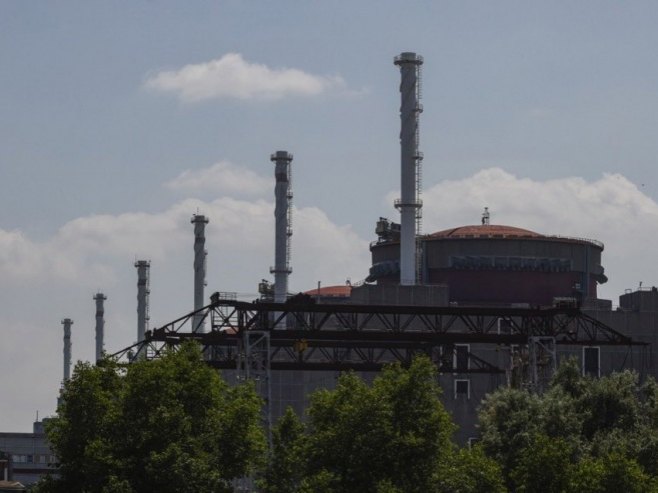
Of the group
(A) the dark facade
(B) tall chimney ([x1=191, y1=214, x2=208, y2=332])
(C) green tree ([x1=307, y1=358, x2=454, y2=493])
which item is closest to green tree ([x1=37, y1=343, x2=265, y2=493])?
(C) green tree ([x1=307, y1=358, x2=454, y2=493])

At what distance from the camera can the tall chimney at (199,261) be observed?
173250 millimetres

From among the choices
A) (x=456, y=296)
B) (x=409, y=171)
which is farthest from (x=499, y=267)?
(x=409, y=171)

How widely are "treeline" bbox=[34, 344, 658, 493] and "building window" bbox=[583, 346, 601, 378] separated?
4601 centimetres

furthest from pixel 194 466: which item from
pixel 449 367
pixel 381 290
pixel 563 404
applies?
pixel 381 290

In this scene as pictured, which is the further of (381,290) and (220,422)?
(381,290)

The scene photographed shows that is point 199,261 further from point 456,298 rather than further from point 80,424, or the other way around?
point 80,424

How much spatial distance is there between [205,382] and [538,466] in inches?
609

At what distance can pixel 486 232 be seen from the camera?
13962 centimetres

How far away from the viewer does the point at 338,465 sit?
67.4 metres

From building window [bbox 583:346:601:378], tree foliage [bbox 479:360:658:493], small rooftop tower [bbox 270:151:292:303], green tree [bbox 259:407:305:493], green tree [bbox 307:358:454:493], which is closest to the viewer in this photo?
tree foliage [bbox 479:360:658:493]

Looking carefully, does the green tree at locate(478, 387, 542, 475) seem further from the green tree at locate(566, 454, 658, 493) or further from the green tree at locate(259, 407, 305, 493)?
the green tree at locate(566, 454, 658, 493)

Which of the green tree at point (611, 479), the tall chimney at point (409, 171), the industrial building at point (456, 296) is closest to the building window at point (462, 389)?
the industrial building at point (456, 296)

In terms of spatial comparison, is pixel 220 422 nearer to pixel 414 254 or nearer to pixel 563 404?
pixel 563 404

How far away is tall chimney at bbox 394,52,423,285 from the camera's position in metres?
127
